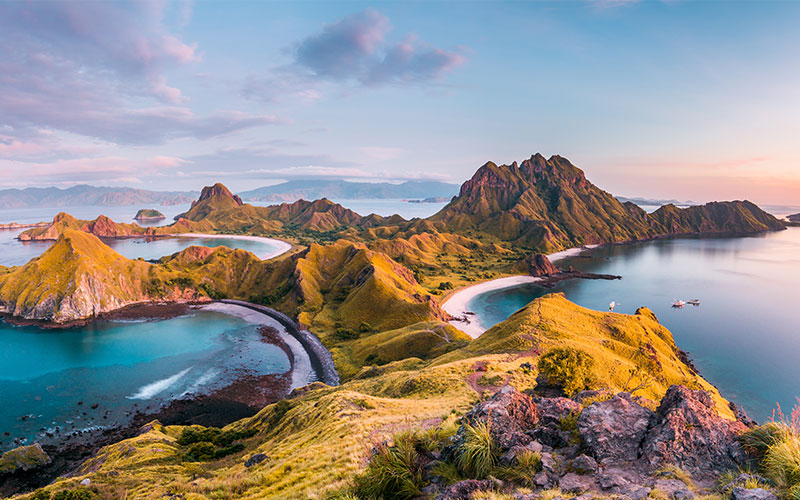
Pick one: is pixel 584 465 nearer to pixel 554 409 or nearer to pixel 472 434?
pixel 472 434

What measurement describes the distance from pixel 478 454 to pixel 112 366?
4836 inches

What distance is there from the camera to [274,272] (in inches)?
6614

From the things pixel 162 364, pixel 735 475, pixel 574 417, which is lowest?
pixel 162 364

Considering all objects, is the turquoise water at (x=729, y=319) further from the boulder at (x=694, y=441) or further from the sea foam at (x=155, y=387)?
the sea foam at (x=155, y=387)

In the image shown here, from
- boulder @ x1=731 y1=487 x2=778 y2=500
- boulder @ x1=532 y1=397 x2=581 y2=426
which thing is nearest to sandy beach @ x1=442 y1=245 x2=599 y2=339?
boulder @ x1=532 y1=397 x2=581 y2=426

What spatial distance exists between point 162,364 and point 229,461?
83716 mm

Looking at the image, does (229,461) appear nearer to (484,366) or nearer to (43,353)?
(484,366)

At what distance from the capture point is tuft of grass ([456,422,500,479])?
13117mm

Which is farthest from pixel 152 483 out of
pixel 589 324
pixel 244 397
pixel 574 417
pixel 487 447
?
pixel 589 324

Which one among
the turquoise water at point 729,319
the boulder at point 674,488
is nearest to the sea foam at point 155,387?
the boulder at point 674,488

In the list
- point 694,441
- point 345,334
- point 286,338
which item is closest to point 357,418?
point 694,441

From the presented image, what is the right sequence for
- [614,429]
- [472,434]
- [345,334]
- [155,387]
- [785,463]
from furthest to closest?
[345,334], [155,387], [614,429], [472,434], [785,463]

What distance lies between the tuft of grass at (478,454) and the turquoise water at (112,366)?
289 ft

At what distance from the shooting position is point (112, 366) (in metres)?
95.9
